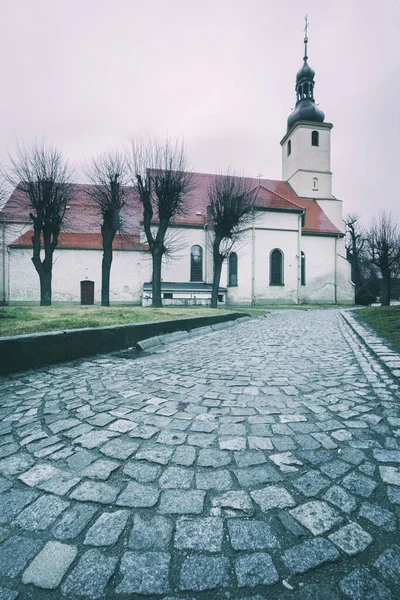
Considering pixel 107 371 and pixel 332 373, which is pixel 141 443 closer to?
pixel 107 371

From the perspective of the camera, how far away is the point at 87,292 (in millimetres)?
26547

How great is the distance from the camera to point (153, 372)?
13.8 feet

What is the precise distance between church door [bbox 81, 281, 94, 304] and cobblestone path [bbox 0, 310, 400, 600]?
80.3ft

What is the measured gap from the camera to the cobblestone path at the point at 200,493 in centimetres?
116

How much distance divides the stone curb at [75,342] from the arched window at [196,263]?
19887 millimetres

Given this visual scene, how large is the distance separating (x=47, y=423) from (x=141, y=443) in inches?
36.7

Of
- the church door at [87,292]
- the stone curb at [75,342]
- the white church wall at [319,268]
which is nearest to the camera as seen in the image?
the stone curb at [75,342]

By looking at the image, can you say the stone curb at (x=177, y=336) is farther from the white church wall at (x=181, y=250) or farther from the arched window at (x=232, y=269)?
the white church wall at (x=181, y=250)

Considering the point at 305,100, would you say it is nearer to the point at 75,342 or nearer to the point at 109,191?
the point at 109,191

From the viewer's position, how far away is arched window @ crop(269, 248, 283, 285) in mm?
27281

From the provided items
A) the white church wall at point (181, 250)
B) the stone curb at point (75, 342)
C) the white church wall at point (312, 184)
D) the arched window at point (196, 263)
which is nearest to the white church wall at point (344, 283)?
the white church wall at point (312, 184)

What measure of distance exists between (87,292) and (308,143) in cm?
2726

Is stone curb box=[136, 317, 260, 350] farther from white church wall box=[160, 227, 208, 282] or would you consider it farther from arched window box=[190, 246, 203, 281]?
arched window box=[190, 246, 203, 281]

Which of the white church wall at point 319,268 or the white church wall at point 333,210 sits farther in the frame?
the white church wall at point 333,210
